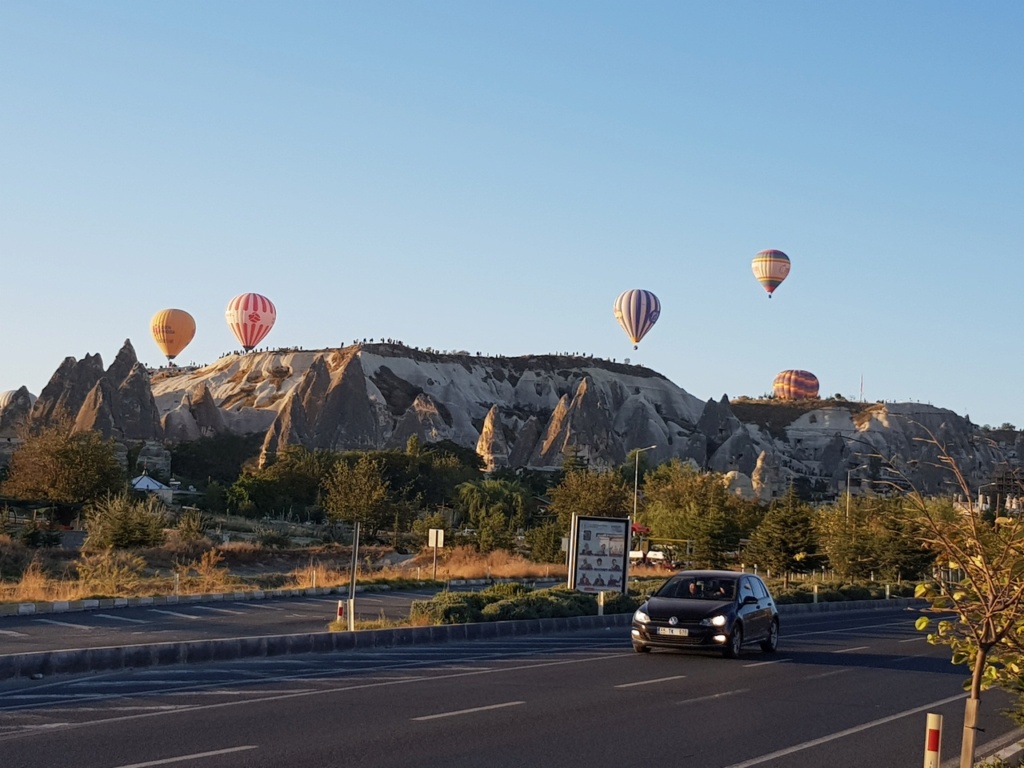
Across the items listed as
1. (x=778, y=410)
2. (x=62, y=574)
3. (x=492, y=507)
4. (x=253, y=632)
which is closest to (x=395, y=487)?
(x=492, y=507)

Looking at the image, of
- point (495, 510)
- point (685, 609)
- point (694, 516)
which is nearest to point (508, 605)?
point (685, 609)

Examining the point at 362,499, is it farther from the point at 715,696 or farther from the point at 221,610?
the point at 715,696

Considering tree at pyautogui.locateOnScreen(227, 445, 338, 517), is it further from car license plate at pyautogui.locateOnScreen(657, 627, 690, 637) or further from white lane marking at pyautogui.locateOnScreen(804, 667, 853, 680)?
white lane marking at pyautogui.locateOnScreen(804, 667, 853, 680)

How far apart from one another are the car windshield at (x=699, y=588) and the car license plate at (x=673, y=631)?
1.02 meters

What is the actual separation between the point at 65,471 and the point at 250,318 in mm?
80892

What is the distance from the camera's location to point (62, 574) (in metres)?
38.0

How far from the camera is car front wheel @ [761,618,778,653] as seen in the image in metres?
21.6

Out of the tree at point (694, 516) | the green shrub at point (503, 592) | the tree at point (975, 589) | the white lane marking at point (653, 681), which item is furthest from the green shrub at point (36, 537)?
the tree at point (975, 589)

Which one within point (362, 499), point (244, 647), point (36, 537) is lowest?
point (244, 647)

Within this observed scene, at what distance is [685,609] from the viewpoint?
20.1 meters

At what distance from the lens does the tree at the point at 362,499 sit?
6128cm

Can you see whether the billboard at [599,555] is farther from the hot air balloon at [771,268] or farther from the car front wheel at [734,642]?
the hot air balloon at [771,268]

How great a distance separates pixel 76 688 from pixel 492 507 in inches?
2165

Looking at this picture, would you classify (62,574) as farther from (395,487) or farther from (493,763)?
(395,487)
